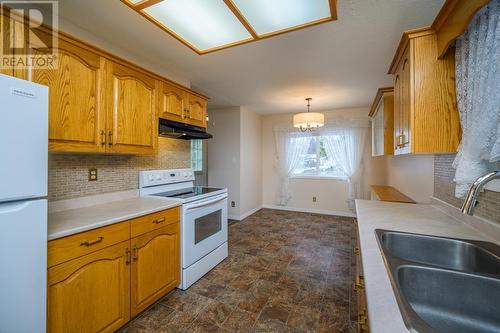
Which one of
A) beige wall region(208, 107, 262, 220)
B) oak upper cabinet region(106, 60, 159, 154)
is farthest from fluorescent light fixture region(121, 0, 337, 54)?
beige wall region(208, 107, 262, 220)

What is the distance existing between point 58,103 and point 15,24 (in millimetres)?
441

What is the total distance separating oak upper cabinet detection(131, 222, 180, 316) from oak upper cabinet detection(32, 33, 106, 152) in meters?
0.82

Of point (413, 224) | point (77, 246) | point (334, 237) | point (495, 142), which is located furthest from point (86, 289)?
point (334, 237)

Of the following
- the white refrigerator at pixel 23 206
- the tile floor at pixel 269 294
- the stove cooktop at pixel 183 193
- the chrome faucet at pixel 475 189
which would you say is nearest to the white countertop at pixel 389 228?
the chrome faucet at pixel 475 189

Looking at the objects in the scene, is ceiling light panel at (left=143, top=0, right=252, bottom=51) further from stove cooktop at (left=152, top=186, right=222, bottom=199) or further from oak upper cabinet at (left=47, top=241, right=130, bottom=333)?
oak upper cabinet at (left=47, top=241, right=130, bottom=333)

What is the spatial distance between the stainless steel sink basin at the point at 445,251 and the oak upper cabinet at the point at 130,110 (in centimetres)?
200

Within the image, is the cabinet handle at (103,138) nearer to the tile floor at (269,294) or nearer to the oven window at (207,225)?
the oven window at (207,225)

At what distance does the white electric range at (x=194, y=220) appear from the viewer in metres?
2.03

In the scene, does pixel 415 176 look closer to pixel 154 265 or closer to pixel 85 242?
pixel 154 265

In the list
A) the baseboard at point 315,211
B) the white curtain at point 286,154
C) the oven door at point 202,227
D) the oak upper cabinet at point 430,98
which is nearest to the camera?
the oak upper cabinet at point 430,98

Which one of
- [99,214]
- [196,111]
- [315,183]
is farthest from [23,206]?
[315,183]

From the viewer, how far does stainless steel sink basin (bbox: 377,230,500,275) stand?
100 centimetres

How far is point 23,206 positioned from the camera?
0.99m

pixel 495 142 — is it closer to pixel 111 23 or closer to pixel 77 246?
pixel 77 246
